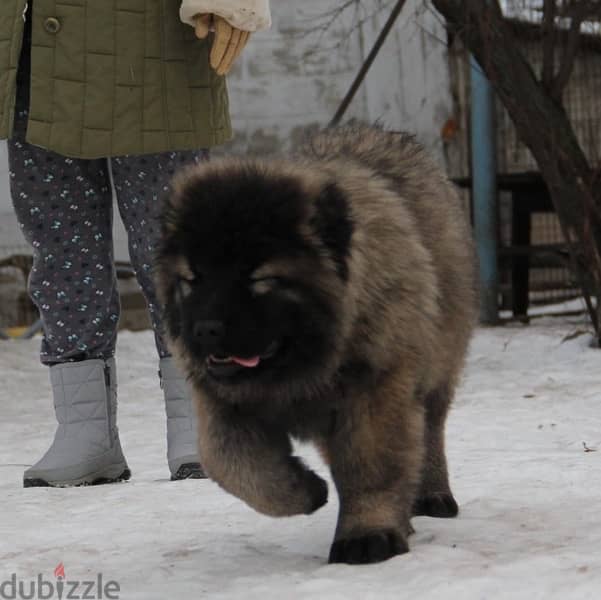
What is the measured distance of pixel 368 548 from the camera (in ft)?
8.83

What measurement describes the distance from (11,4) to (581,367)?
13.8 ft

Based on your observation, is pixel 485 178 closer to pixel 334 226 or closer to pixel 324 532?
pixel 324 532

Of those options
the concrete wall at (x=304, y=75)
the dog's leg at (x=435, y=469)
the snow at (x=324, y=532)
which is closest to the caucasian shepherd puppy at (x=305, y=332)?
the snow at (x=324, y=532)

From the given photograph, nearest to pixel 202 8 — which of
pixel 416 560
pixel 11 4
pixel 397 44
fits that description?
pixel 11 4

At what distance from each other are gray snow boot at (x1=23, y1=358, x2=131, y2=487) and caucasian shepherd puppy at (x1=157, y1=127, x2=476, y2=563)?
1119 millimetres

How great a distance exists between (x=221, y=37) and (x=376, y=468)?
1551 mm

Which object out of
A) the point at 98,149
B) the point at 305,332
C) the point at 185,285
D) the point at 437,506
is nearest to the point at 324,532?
the point at 437,506

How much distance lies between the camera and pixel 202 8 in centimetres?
355

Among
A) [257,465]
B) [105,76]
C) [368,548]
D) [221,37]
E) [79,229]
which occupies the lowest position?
[368,548]

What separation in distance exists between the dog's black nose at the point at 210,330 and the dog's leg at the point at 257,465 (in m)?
0.34

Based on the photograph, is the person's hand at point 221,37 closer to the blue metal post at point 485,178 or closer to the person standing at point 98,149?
the person standing at point 98,149

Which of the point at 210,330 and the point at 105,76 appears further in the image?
the point at 105,76

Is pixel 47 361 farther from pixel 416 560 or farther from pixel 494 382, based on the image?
pixel 494 382

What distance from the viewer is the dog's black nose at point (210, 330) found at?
8.23 ft
